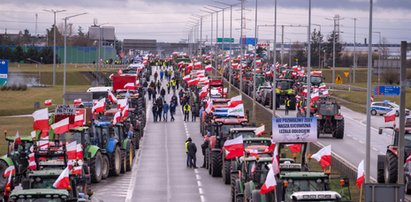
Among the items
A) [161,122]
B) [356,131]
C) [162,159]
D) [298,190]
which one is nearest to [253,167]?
[298,190]

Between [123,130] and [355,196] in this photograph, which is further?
[123,130]

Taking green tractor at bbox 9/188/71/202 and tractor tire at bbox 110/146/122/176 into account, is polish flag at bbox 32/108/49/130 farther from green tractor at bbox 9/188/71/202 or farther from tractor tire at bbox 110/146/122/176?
green tractor at bbox 9/188/71/202

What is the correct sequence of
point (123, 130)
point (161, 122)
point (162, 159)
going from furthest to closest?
point (161, 122) → point (162, 159) → point (123, 130)

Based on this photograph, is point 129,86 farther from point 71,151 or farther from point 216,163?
point 71,151

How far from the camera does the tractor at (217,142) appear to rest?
1494 inches

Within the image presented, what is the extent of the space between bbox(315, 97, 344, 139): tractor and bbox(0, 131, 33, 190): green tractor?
2205 centimetres

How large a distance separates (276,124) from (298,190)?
17.5ft

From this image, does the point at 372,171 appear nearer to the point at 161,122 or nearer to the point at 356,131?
the point at 356,131

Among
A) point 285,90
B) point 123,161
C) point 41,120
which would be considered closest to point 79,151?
point 41,120

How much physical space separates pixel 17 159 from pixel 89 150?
2687 mm

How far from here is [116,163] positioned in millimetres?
39281

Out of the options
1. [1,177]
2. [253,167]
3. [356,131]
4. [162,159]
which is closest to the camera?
[253,167]

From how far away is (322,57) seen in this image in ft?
609

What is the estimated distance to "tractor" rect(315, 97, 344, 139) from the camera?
53.7 m
